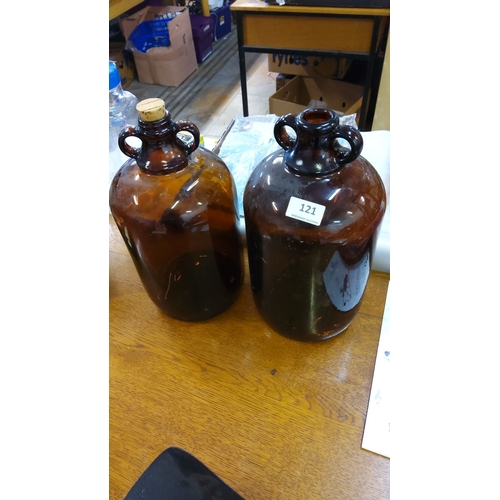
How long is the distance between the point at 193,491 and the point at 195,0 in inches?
121

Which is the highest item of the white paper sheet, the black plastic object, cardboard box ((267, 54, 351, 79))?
the black plastic object

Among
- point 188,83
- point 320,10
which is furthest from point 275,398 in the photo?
point 188,83

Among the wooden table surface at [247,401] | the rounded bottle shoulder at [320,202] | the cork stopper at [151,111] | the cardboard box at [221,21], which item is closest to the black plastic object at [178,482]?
the wooden table surface at [247,401]

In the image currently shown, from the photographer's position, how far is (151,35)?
2322 mm

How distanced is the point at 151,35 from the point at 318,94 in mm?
1070

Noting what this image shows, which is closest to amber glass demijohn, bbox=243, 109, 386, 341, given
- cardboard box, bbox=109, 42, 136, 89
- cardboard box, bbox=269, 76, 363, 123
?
cardboard box, bbox=269, 76, 363, 123

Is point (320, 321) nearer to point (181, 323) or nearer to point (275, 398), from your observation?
point (275, 398)

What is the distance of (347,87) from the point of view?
6.35 ft

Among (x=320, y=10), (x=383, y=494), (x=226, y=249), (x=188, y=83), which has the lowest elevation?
(x=188, y=83)

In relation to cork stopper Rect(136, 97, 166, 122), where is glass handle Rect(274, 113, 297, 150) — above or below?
below

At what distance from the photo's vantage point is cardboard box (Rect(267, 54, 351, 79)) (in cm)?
Result: 194

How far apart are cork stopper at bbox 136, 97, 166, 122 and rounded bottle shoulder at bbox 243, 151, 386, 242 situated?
0.44ft

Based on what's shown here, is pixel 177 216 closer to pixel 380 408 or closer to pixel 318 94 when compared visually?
pixel 380 408

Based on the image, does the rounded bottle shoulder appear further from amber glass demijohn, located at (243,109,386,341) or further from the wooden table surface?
the wooden table surface
